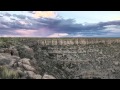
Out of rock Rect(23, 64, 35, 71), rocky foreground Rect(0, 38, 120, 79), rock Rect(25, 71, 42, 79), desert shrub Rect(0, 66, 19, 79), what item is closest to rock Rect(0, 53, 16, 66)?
rocky foreground Rect(0, 38, 120, 79)

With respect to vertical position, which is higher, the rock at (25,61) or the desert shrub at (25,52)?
the desert shrub at (25,52)

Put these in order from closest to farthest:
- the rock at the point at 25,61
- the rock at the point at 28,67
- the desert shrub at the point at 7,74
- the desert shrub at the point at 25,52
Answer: the desert shrub at the point at 7,74 → the rock at the point at 28,67 → the rock at the point at 25,61 → the desert shrub at the point at 25,52

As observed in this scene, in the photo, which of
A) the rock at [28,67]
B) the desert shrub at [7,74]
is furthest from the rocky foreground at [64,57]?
the desert shrub at [7,74]

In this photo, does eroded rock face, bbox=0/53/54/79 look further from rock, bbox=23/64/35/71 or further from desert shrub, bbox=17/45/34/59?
desert shrub, bbox=17/45/34/59

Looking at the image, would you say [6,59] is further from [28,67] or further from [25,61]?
[28,67]

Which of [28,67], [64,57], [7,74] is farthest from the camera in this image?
[64,57]

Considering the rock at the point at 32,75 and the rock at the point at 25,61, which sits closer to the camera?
the rock at the point at 32,75

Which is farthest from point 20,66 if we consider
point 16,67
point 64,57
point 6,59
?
point 64,57

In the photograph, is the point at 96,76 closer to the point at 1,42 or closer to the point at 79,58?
the point at 79,58

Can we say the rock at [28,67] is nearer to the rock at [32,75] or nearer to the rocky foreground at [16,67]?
the rocky foreground at [16,67]
